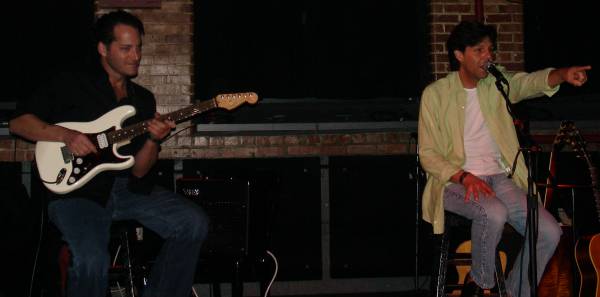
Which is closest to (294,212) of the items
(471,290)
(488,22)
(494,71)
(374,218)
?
(374,218)

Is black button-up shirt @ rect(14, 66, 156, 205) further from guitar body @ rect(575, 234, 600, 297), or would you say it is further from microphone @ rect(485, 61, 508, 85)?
guitar body @ rect(575, 234, 600, 297)

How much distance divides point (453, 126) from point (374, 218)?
1.62 metres

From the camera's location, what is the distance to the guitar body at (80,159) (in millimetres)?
4305

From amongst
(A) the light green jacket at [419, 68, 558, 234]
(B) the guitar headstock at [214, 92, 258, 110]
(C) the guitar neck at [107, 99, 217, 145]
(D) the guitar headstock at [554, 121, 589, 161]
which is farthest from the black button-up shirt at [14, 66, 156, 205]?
(D) the guitar headstock at [554, 121, 589, 161]

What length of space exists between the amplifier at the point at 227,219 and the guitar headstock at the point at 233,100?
0.55m

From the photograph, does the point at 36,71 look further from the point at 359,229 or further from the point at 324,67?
the point at 359,229

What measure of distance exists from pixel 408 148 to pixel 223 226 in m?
1.77

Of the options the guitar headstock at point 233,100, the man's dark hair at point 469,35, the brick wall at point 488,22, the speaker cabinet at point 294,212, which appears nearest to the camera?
the man's dark hair at point 469,35

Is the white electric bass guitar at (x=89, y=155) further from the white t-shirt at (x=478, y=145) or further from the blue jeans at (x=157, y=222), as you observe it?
the white t-shirt at (x=478, y=145)

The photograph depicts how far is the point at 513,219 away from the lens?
14.6 ft

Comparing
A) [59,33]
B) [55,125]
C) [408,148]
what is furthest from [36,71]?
[408,148]

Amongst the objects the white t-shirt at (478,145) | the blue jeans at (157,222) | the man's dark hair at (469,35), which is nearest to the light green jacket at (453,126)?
the white t-shirt at (478,145)

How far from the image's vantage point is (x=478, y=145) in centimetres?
464

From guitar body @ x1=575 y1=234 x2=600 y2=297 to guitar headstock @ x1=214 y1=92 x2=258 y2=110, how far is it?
2080 mm
